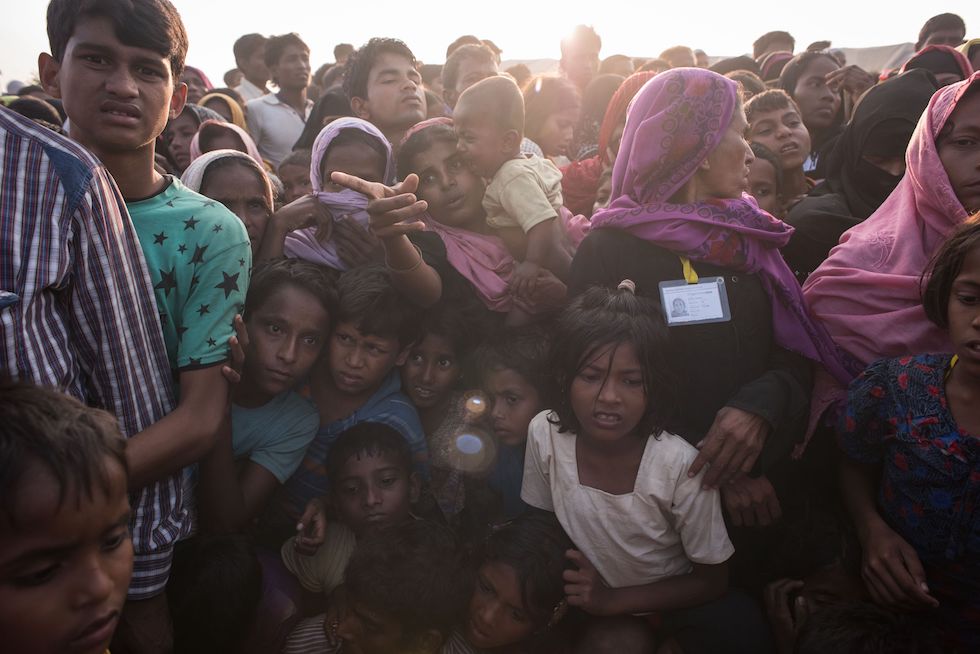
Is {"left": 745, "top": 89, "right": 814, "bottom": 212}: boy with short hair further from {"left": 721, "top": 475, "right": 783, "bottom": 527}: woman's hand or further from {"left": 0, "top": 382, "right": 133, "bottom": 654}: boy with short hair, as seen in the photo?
{"left": 0, "top": 382, "right": 133, "bottom": 654}: boy with short hair

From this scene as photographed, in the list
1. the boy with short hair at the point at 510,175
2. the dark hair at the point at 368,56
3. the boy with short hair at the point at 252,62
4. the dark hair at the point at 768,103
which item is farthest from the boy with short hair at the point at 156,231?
the boy with short hair at the point at 252,62

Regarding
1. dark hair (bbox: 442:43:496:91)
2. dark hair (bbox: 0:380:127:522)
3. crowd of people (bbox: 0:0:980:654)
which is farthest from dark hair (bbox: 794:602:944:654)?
dark hair (bbox: 442:43:496:91)

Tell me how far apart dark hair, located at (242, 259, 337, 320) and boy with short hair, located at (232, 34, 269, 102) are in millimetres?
6577

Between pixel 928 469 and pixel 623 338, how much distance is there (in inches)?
41.1

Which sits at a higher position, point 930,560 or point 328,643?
point 930,560

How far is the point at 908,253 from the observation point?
2277mm

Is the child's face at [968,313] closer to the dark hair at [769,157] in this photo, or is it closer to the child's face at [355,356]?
the dark hair at [769,157]

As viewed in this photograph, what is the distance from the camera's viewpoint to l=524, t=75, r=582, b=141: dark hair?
479 cm

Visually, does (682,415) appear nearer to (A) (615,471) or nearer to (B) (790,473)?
(A) (615,471)

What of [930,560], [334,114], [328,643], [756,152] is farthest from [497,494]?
[334,114]

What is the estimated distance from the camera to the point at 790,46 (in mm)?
8375

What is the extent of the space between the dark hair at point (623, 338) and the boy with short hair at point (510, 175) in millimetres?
569

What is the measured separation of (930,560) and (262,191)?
3.05m

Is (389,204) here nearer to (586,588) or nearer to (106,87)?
(106,87)
